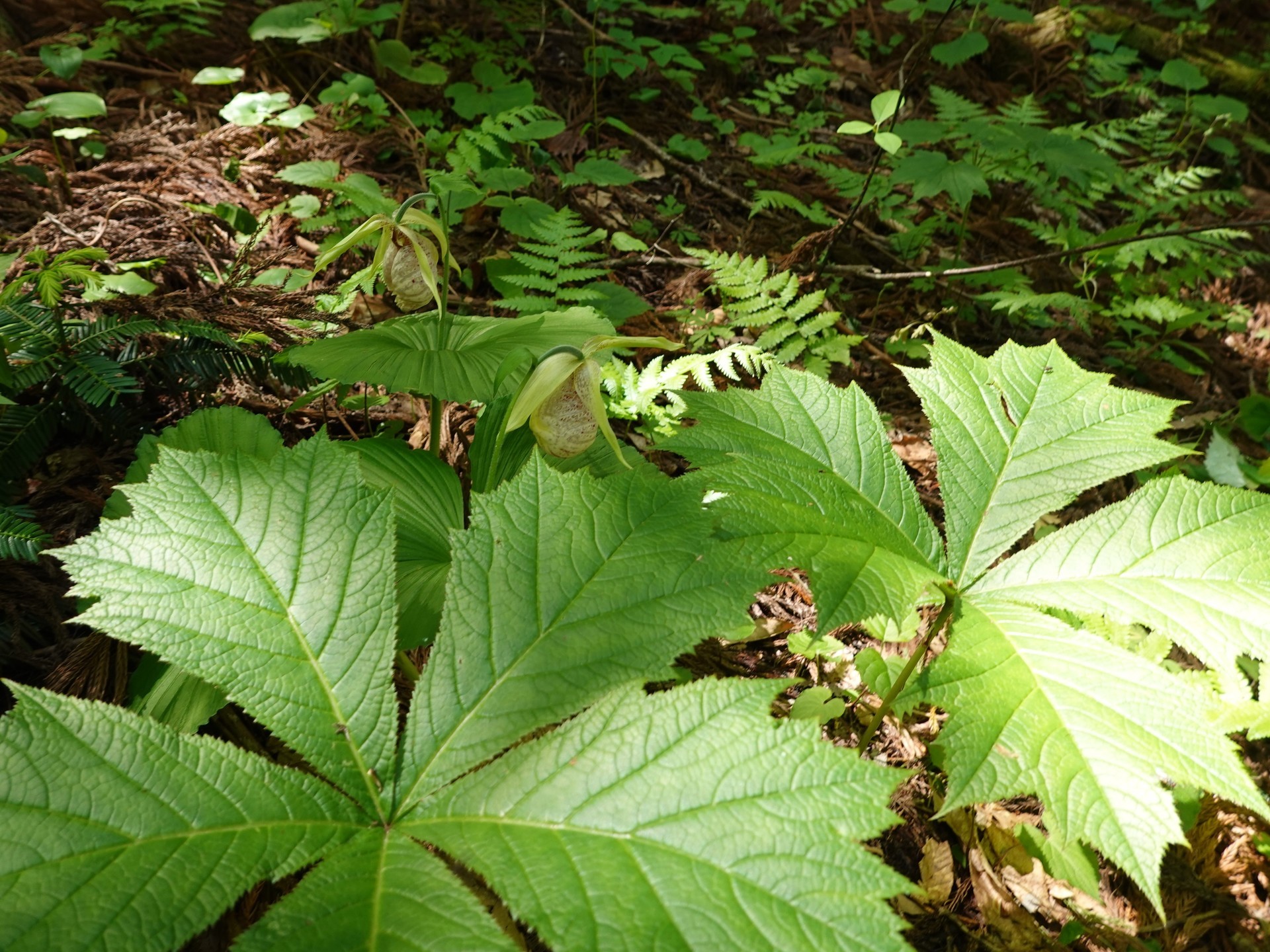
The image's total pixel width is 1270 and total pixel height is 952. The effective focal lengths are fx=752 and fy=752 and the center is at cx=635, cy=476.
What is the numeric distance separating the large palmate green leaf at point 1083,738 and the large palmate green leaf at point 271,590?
80 cm

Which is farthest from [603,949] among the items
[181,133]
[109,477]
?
[181,133]

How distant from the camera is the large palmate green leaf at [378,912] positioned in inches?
30.0

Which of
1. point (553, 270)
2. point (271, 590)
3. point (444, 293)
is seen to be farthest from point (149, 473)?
point (553, 270)

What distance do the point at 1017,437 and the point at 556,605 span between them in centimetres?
99

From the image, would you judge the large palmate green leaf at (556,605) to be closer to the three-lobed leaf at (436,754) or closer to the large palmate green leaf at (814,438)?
the three-lobed leaf at (436,754)

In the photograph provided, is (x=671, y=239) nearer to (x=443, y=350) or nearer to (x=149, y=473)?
(x=443, y=350)

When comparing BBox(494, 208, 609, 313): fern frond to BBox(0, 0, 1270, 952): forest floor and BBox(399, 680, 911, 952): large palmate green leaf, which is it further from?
BBox(399, 680, 911, 952): large palmate green leaf

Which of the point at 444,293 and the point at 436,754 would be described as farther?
the point at 444,293

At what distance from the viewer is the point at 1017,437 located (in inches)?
58.3

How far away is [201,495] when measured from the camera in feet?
3.66

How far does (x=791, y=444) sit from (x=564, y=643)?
64 centimetres

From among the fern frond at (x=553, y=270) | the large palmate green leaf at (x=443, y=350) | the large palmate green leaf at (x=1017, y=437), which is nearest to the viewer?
the large palmate green leaf at (x=1017, y=437)

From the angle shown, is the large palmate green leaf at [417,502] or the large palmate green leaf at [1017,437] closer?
the large palmate green leaf at [1017,437]

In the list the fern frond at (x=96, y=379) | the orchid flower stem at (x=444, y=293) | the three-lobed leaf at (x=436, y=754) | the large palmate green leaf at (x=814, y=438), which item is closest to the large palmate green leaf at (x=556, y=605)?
the three-lobed leaf at (x=436, y=754)
